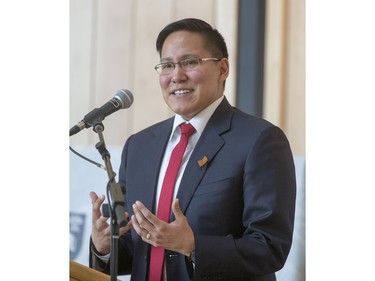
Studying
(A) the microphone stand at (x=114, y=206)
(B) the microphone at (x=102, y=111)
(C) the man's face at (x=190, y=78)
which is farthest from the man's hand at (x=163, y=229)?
(C) the man's face at (x=190, y=78)

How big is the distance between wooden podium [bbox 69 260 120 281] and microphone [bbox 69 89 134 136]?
342mm

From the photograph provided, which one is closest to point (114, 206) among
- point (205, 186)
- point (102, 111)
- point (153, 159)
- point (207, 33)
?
point (102, 111)

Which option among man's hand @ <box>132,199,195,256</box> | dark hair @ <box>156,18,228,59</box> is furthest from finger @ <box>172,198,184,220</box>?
dark hair @ <box>156,18,228,59</box>

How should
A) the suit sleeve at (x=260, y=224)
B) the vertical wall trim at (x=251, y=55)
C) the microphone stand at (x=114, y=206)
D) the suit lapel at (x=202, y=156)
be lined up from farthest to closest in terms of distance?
the vertical wall trim at (x=251, y=55)
the suit lapel at (x=202, y=156)
the suit sleeve at (x=260, y=224)
the microphone stand at (x=114, y=206)

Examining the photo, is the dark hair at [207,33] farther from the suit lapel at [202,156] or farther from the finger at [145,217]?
the finger at [145,217]

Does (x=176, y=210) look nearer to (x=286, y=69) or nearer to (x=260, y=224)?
(x=260, y=224)

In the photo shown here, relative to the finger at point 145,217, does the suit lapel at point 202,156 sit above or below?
above

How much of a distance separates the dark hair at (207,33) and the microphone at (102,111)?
11.4 inches

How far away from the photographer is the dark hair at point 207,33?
1.91 meters

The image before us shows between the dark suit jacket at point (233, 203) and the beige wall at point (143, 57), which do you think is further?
the beige wall at point (143, 57)

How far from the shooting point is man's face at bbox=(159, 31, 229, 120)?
188 centimetres

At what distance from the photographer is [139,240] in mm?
1895
